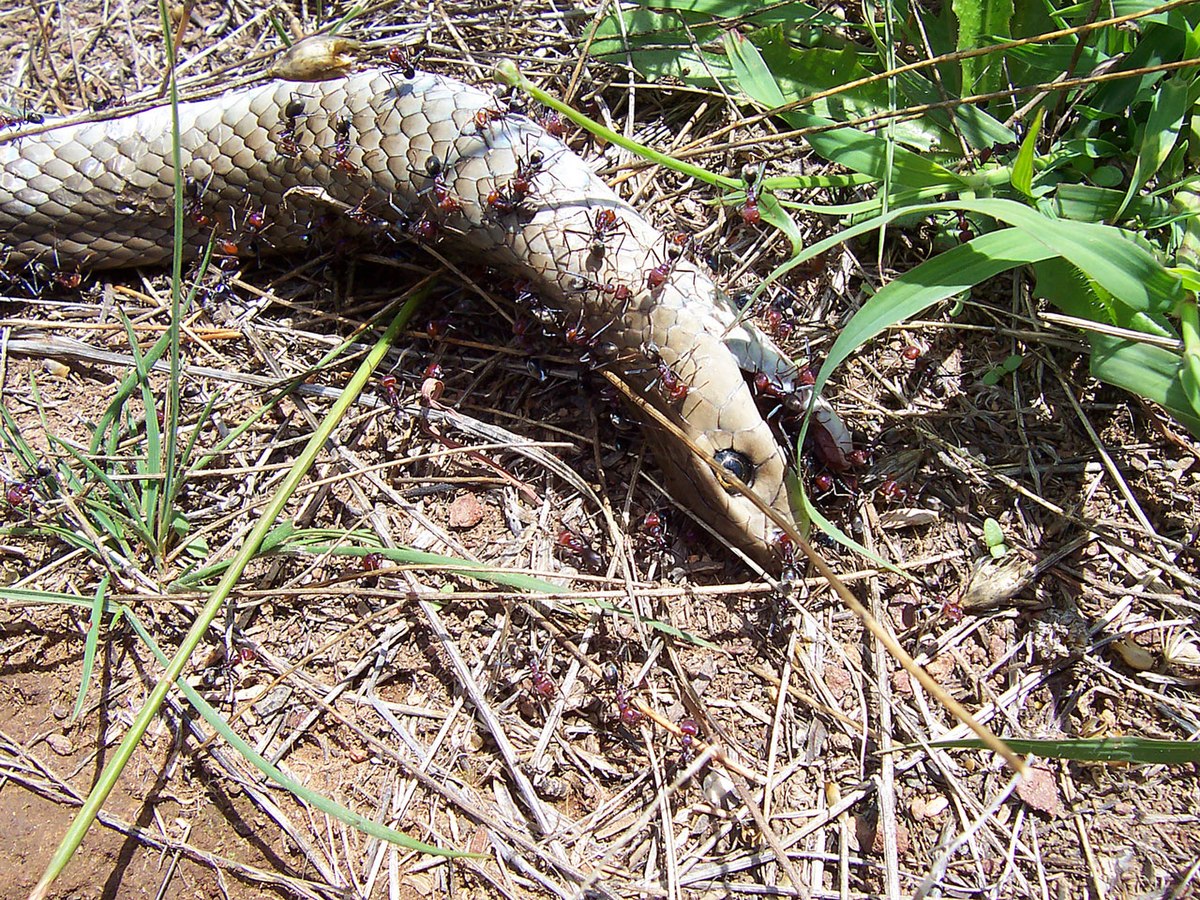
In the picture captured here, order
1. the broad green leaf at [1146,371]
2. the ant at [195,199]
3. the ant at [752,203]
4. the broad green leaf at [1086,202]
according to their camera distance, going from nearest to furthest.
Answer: the broad green leaf at [1146,371] → the broad green leaf at [1086,202] → the ant at [752,203] → the ant at [195,199]

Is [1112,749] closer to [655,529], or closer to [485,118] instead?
[655,529]

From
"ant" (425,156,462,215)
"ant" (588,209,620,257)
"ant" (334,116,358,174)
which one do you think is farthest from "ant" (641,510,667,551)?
"ant" (334,116,358,174)

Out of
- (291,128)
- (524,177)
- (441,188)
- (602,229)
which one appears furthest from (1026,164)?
(291,128)

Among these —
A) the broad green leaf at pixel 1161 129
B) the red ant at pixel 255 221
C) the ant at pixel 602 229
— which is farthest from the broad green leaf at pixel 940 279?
the red ant at pixel 255 221

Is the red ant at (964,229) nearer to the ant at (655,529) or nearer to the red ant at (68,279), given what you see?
the ant at (655,529)

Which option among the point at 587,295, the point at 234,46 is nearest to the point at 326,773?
the point at 587,295

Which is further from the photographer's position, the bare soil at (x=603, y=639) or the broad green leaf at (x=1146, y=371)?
the bare soil at (x=603, y=639)

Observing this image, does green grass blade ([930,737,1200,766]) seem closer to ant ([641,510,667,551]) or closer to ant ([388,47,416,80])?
ant ([641,510,667,551])
